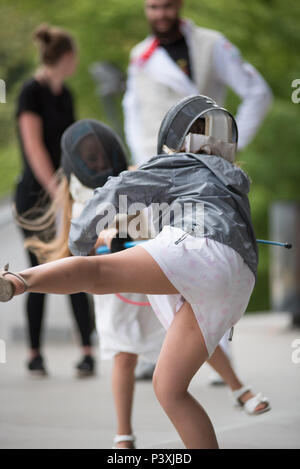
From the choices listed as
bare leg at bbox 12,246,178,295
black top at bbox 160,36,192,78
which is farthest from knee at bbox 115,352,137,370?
black top at bbox 160,36,192,78

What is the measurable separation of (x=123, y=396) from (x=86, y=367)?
2091 millimetres

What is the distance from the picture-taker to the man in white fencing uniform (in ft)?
17.5

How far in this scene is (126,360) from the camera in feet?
12.5

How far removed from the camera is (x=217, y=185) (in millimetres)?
2936

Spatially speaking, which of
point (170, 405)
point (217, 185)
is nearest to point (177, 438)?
point (170, 405)

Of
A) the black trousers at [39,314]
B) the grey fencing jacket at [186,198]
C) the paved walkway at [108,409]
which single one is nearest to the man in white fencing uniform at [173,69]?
the black trousers at [39,314]

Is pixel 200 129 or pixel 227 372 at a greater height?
pixel 200 129

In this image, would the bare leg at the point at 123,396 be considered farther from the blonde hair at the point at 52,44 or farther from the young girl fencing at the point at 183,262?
the blonde hair at the point at 52,44

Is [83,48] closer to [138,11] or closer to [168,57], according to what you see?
[138,11]

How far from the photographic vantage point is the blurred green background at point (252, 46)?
12.6 m

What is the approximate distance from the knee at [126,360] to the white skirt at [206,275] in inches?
37.3

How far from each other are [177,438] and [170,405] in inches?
43.2

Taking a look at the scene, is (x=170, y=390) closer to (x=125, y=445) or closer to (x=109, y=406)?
(x=125, y=445)

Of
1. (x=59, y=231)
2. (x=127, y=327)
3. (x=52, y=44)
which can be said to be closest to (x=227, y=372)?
(x=127, y=327)
